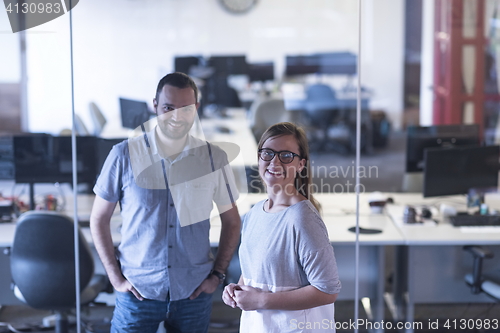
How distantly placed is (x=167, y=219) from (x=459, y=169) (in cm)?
227

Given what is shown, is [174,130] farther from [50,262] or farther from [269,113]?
[269,113]

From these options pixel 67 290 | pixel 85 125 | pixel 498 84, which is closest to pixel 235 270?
pixel 67 290

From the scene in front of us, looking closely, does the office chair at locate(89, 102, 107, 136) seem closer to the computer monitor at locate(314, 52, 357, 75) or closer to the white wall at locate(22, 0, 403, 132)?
the white wall at locate(22, 0, 403, 132)

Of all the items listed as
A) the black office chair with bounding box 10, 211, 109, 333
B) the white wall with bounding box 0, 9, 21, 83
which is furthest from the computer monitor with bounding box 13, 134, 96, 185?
the white wall with bounding box 0, 9, 21, 83

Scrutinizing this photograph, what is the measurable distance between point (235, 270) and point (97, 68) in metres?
1.35

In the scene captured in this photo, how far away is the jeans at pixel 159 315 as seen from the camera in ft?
6.96

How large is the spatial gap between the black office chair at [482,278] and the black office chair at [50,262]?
6.79 ft

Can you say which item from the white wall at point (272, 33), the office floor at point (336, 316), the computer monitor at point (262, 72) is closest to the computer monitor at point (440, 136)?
the office floor at point (336, 316)

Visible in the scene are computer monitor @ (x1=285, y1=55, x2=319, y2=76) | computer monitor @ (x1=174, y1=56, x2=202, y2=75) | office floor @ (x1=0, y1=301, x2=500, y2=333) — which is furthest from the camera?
computer monitor @ (x1=285, y1=55, x2=319, y2=76)

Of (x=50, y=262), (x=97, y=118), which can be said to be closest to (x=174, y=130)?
(x=97, y=118)

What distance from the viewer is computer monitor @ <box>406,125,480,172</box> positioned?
3.74 m

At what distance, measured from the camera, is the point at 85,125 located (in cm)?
279

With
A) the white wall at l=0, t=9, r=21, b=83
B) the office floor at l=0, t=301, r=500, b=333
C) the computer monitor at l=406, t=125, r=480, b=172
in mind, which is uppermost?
the white wall at l=0, t=9, r=21, b=83

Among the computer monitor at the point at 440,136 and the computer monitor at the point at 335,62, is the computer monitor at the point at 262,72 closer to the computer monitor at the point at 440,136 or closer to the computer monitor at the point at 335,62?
the computer monitor at the point at 335,62
